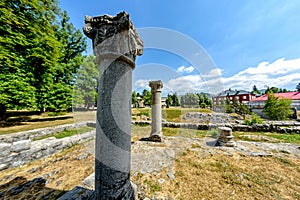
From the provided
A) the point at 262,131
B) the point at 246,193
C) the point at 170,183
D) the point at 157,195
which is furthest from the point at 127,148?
the point at 262,131

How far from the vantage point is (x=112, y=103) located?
1446mm

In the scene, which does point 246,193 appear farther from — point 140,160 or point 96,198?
point 96,198

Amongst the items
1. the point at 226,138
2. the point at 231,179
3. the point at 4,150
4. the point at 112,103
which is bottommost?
the point at 231,179

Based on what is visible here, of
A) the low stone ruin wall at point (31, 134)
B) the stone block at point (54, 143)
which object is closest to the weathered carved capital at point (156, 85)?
the stone block at point (54, 143)

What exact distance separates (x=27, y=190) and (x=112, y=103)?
309cm

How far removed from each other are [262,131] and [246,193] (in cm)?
880

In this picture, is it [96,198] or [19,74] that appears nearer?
[96,198]

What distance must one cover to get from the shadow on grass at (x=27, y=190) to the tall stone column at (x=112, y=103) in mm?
1755

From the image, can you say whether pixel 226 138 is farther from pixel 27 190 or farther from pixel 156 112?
pixel 27 190

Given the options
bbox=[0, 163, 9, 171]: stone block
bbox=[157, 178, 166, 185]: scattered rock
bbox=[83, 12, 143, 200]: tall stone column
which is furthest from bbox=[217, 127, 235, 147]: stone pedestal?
bbox=[0, 163, 9, 171]: stone block

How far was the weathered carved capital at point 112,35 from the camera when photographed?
1451 mm

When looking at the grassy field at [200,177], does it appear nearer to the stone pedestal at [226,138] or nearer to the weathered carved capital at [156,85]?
the stone pedestal at [226,138]

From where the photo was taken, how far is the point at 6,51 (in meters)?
7.20

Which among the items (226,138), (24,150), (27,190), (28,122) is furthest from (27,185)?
(28,122)
